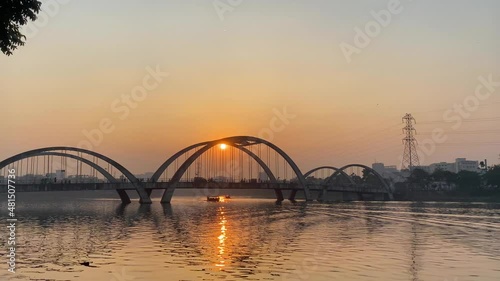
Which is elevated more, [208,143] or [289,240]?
[208,143]

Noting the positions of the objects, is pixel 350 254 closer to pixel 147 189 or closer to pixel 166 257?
pixel 166 257

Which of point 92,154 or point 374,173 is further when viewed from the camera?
point 374,173

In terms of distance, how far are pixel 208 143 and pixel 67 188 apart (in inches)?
1453

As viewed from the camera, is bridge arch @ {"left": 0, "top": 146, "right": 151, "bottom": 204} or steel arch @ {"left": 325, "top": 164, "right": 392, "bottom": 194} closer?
bridge arch @ {"left": 0, "top": 146, "right": 151, "bottom": 204}

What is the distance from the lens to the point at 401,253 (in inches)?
1369

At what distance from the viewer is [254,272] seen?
2664 cm

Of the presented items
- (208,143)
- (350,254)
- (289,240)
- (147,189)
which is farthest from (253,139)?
(350,254)

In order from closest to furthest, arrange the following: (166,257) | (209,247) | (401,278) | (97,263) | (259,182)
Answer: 1. (401,278)
2. (97,263)
3. (166,257)
4. (209,247)
5. (259,182)

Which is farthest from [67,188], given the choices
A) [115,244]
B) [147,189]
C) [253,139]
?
[115,244]

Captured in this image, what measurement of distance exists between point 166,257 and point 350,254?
11352mm

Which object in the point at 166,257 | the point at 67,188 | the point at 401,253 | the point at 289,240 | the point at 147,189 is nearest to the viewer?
the point at 166,257

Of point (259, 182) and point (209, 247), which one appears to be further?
point (259, 182)

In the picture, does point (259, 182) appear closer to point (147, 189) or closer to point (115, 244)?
point (147, 189)

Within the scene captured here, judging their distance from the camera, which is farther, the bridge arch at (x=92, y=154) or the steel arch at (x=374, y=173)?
the steel arch at (x=374, y=173)
